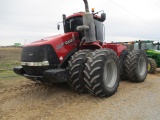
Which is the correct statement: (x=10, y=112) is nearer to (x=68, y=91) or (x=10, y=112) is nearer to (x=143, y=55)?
(x=68, y=91)

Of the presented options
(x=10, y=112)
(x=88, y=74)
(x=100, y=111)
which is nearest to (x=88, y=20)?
(x=88, y=74)

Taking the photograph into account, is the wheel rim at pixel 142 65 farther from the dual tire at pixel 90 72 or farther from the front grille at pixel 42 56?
the front grille at pixel 42 56

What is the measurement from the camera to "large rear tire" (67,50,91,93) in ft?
19.8

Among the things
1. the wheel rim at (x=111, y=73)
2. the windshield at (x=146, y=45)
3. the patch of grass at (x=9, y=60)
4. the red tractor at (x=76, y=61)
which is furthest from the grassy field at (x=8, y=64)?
the windshield at (x=146, y=45)

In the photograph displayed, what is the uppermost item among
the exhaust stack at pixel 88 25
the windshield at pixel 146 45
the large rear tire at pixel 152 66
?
the exhaust stack at pixel 88 25

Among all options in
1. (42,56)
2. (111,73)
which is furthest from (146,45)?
(42,56)

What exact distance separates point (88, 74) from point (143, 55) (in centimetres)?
394

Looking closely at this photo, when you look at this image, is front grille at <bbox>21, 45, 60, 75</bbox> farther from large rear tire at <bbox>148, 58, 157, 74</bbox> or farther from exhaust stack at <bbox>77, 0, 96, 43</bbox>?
large rear tire at <bbox>148, 58, 157, 74</bbox>

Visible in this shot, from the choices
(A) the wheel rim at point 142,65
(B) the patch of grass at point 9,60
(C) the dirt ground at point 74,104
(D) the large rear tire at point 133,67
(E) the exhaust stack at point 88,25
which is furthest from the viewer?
(B) the patch of grass at point 9,60

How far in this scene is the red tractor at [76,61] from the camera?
19.3ft

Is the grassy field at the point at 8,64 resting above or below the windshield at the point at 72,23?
below

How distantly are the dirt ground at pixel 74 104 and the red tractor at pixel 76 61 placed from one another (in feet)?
1.38

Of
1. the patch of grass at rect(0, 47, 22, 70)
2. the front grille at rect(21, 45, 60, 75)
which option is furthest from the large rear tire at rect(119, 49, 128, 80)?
the patch of grass at rect(0, 47, 22, 70)

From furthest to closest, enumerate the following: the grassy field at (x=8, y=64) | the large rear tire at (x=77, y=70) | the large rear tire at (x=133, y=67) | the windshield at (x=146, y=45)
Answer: the windshield at (x=146, y=45) < the grassy field at (x=8, y=64) < the large rear tire at (x=133, y=67) < the large rear tire at (x=77, y=70)
